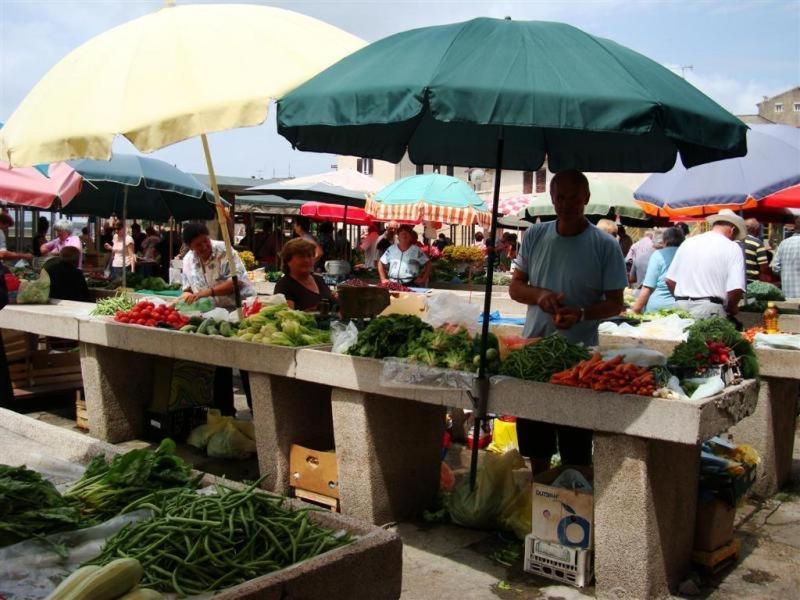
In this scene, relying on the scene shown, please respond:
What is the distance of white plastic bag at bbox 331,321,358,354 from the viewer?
16.9 ft

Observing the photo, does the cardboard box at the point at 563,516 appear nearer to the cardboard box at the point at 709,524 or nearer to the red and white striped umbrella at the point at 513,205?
the cardboard box at the point at 709,524

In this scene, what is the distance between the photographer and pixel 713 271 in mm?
7086

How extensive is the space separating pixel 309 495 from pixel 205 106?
8.67 ft

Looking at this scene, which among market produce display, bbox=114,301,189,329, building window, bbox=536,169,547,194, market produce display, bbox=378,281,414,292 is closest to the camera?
market produce display, bbox=114,301,189,329

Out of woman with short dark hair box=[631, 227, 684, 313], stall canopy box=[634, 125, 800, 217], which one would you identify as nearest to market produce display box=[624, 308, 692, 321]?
woman with short dark hair box=[631, 227, 684, 313]

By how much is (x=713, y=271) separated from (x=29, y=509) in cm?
595

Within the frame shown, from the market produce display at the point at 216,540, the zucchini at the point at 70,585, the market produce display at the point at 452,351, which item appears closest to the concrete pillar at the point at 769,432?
the market produce display at the point at 452,351

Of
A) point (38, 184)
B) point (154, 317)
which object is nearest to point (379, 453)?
point (154, 317)

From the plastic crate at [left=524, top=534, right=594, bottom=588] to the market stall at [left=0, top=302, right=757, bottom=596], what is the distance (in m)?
0.10

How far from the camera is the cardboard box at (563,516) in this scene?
4.25 metres

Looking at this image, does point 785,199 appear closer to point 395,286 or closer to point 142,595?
point 395,286

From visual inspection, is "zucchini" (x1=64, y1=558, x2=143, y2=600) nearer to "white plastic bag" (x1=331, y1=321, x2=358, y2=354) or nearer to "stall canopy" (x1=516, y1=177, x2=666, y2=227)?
"white plastic bag" (x1=331, y1=321, x2=358, y2=354)

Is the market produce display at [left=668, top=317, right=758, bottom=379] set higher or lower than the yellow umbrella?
lower

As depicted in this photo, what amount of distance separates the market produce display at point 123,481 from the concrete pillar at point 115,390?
3675mm
